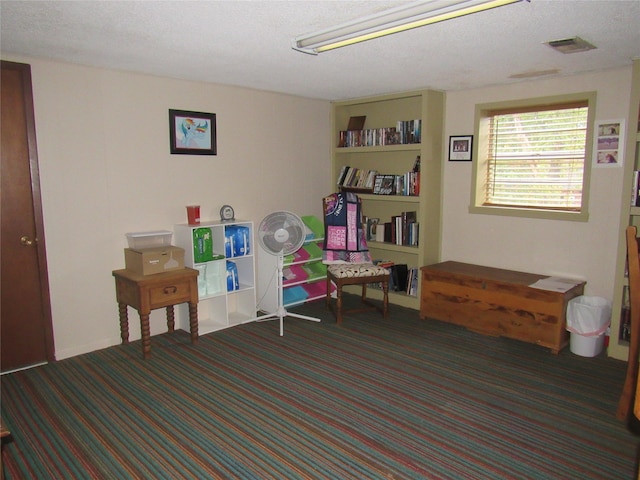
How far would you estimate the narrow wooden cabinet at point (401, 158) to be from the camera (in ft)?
16.0

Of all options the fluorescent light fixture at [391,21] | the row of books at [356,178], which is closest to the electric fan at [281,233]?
the row of books at [356,178]

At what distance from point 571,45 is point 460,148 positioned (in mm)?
1871

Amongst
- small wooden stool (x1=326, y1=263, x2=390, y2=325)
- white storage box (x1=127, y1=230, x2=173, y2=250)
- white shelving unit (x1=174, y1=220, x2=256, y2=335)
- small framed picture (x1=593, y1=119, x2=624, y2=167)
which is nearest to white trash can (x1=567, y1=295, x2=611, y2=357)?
small framed picture (x1=593, y1=119, x2=624, y2=167)

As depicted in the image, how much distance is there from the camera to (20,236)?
3490 mm

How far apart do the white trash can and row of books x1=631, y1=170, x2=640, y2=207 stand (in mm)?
858

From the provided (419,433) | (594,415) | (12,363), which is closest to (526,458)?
(419,433)

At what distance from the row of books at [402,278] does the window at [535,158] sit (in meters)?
0.99

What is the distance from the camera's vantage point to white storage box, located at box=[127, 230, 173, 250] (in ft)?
13.1

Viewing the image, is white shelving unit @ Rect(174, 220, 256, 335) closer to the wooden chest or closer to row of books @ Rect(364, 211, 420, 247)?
row of books @ Rect(364, 211, 420, 247)

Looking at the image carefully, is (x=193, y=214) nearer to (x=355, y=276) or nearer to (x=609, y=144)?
(x=355, y=276)

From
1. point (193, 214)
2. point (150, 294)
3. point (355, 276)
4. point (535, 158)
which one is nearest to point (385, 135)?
point (535, 158)

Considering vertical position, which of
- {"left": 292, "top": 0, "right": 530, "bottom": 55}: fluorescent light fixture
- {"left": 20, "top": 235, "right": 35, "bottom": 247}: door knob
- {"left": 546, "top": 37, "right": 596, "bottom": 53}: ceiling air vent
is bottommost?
{"left": 20, "top": 235, "right": 35, "bottom": 247}: door knob

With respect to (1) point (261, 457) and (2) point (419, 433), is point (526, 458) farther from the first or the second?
(1) point (261, 457)

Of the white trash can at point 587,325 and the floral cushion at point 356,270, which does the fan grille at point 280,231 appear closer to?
the floral cushion at point 356,270
